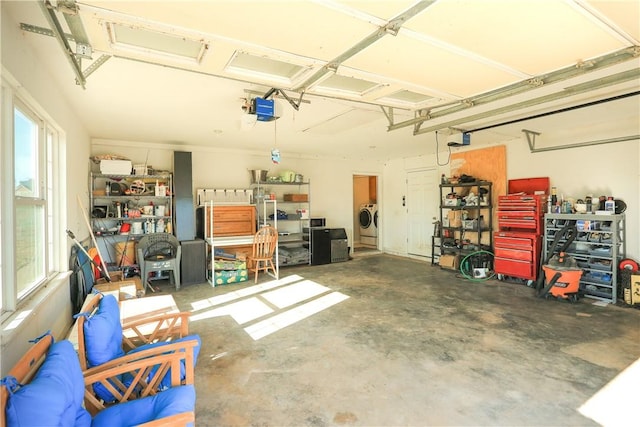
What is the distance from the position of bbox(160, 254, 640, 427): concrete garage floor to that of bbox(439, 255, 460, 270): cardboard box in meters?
1.38

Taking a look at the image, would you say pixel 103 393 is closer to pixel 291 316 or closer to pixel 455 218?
pixel 291 316

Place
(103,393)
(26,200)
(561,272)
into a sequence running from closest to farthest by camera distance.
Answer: (103,393) → (26,200) → (561,272)

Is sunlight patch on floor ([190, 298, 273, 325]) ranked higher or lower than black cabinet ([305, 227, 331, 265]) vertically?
lower

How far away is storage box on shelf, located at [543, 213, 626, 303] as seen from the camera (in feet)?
13.8

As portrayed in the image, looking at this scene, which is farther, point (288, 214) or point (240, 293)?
point (288, 214)

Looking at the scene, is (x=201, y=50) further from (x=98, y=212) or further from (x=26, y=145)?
(x=98, y=212)

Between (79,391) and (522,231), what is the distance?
5976 millimetres

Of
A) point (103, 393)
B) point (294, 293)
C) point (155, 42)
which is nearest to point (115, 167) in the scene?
point (294, 293)

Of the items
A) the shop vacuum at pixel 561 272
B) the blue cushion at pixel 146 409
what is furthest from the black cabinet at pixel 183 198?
the shop vacuum at pixel 561 272

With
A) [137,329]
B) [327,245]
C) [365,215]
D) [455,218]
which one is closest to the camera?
[137,329]

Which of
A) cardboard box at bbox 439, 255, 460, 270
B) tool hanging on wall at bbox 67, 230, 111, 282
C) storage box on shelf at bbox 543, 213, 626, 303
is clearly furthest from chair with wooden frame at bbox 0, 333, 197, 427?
cardboard box at bbox 439, 255, 460, 270

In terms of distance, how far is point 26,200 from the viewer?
2270 mm

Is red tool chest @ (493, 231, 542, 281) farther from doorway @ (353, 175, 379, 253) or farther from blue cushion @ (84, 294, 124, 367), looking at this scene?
blue cushion @ (84, 294, 124, 367)

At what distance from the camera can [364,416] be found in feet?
6.61
